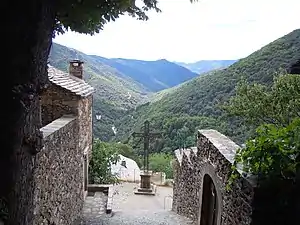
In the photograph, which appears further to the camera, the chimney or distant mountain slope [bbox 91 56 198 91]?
distant mountain slope [bbox 91 56 198 91]

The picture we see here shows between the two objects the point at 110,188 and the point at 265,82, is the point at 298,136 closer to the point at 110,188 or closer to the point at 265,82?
the point at 110,188

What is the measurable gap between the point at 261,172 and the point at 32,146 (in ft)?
6.52

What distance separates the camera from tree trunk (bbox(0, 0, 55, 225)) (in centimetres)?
286

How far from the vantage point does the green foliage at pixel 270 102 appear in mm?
7336

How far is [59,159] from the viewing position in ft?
17.2

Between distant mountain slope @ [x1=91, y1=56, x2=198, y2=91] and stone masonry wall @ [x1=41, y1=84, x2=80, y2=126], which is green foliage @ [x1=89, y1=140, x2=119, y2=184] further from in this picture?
distant mountain slope @ [x1=91, y1=56, x2=198, y2=91]

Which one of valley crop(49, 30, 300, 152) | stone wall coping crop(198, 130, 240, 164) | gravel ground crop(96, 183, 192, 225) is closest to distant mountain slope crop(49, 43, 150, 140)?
valley crop(49, 30, 300, 152)

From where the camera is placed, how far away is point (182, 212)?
855 cm

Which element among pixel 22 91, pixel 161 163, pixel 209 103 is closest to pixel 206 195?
pixel 22 91

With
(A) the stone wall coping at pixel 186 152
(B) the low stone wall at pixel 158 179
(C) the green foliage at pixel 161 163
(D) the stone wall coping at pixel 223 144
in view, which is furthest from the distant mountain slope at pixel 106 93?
(D) the stone wall coping at pixel 223 144

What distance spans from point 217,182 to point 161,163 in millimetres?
14864

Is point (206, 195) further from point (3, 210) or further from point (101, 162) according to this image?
point (101, 162)

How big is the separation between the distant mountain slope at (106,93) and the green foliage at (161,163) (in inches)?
123

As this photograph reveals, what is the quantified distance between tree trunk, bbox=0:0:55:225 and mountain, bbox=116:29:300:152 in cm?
760
